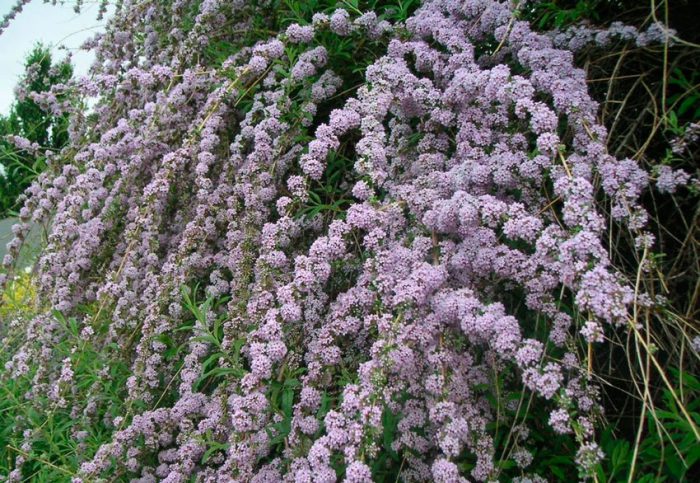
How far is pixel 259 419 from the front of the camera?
1497mm

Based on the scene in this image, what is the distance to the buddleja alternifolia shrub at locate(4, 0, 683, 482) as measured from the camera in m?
1.33

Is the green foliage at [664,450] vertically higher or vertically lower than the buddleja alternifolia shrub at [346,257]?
lower

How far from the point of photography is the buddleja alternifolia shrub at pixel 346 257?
1328 mm

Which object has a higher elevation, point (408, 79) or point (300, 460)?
point (408, 79)

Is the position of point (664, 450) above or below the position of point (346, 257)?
below

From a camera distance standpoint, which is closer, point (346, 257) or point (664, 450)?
point (664, 450)

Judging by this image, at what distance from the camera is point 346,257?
1.78 metres

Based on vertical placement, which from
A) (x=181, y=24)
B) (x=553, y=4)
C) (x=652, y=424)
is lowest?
(x=652, y=424)

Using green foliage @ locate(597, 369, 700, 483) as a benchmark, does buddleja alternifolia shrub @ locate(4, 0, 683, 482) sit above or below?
above

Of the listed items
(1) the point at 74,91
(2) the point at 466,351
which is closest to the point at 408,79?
(2) the point at 466,351

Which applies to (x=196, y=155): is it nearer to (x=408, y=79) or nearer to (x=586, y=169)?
(x=408, y=79)

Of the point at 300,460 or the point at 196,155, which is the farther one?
the point at 196,155

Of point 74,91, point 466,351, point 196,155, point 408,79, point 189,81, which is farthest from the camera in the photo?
point 74,91

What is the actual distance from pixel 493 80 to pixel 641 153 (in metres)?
0.43
